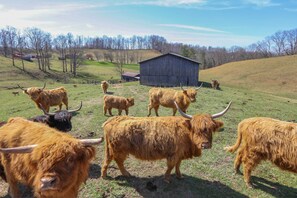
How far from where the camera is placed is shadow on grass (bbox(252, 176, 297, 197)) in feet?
22.3

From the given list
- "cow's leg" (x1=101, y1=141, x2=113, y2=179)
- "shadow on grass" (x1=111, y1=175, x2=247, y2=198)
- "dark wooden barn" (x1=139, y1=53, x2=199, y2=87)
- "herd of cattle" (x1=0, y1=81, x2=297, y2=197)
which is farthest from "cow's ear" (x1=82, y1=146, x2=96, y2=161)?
"dark wooden barn" (x1=139, y1=53, x2=199, y2=87)

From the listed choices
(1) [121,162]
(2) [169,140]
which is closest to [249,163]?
(2) [169,140]

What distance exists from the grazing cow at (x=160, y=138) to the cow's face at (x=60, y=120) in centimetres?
235

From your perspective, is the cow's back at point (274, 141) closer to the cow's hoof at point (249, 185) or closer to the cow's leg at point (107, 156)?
the cow's hoof at point (249, 185)

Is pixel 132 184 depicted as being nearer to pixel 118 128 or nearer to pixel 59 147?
pixel 118 128

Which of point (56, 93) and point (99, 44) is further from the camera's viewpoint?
point (99, 44)

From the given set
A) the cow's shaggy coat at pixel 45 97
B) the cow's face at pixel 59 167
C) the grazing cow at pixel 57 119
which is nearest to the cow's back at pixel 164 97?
the cow's shaggy coat at pixel 45 97

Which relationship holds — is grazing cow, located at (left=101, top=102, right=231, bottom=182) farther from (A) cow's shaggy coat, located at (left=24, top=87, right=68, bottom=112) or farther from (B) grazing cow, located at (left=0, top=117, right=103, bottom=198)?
(A) cow's shaggy coat, located at (left=24, top=87, right=68, bottom=112)

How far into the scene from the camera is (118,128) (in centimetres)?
686

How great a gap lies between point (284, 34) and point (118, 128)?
484ft

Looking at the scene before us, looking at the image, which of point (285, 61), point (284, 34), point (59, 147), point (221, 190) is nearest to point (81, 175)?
point (59, 147)

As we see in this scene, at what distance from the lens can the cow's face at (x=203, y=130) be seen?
651 cm

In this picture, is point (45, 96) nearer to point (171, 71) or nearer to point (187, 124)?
point (187, 124)

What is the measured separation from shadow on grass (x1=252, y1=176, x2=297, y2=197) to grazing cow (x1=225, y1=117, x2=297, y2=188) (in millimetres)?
360
